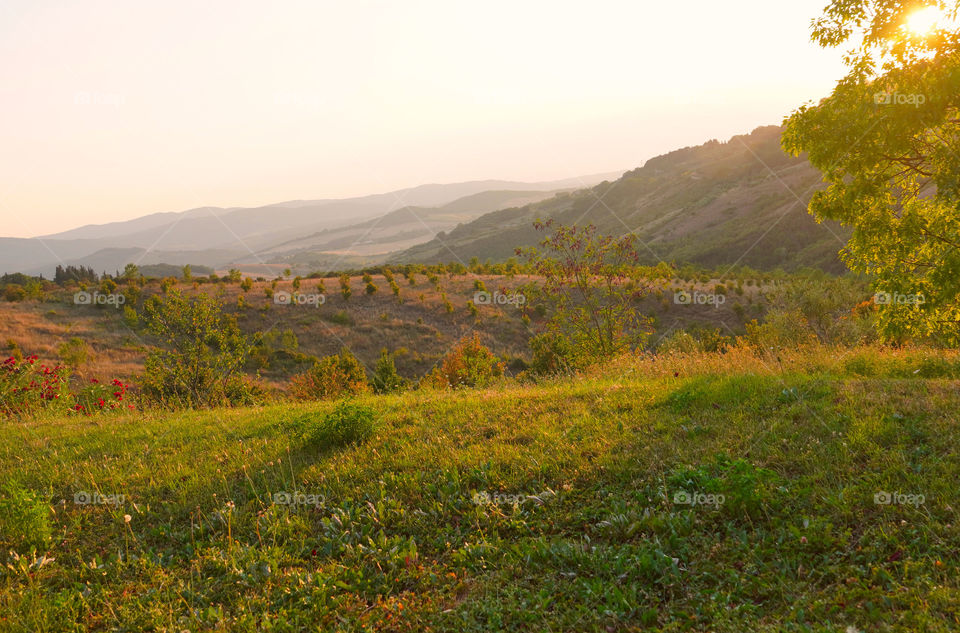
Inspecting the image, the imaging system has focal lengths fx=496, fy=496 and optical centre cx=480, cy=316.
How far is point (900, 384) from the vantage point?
7.58 meters

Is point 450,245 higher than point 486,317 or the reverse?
higher

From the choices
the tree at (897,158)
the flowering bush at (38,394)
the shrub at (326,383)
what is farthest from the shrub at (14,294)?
the tree at (897,158)

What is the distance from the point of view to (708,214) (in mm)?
118438

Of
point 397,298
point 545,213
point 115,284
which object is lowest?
point 397,298

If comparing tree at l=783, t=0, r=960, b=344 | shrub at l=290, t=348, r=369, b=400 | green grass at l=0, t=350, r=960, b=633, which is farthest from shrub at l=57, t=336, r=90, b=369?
tree at l=783, t=0, r=960, b=344

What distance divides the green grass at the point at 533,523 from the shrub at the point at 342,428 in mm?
199

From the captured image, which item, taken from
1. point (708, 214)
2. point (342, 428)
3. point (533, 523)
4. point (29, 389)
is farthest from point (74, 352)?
point (708, 214)

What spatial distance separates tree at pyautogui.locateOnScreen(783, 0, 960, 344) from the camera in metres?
7.74

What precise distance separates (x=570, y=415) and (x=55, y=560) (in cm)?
653

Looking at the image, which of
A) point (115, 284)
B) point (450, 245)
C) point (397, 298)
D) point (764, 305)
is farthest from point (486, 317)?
point (450, 245)

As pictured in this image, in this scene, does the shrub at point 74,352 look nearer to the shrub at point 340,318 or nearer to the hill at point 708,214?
the shrub at point 340,318

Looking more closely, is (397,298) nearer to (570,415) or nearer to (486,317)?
(486,317)

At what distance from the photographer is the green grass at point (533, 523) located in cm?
406

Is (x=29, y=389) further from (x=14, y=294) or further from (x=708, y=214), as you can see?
A: (x=708, y=214)
